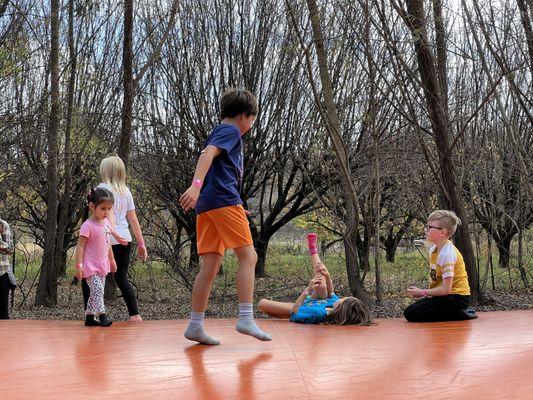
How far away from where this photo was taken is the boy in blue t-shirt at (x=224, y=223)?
397cm

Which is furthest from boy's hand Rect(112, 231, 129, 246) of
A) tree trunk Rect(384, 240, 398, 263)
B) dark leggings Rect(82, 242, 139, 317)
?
tree trunk Rect(384, 240, 398, 263)

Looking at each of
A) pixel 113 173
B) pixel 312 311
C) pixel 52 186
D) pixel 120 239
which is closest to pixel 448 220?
pixel 312 311

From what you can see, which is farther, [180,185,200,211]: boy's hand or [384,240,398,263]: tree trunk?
[384,240,398,263]: tree trunk

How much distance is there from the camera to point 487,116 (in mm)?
11867

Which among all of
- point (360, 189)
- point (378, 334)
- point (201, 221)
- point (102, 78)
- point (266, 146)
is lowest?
point (378, 334)

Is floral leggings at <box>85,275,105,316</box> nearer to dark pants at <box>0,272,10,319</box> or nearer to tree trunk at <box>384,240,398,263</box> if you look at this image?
dark pants at <box>0,272,10,319</box>

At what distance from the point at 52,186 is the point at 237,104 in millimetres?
6232

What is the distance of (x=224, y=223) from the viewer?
13.0 ft

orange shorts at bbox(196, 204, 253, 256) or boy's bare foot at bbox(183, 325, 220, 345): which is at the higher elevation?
orange shorts at bbox(196, 204, 253, 256)

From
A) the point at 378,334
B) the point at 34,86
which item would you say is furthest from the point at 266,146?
the point at 378,334

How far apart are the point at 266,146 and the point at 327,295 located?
717 cm

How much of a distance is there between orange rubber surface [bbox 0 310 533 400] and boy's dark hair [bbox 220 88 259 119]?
138cm

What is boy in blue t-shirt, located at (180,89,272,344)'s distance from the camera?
3.97 metres

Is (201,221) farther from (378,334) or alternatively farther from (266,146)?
(266,146)
